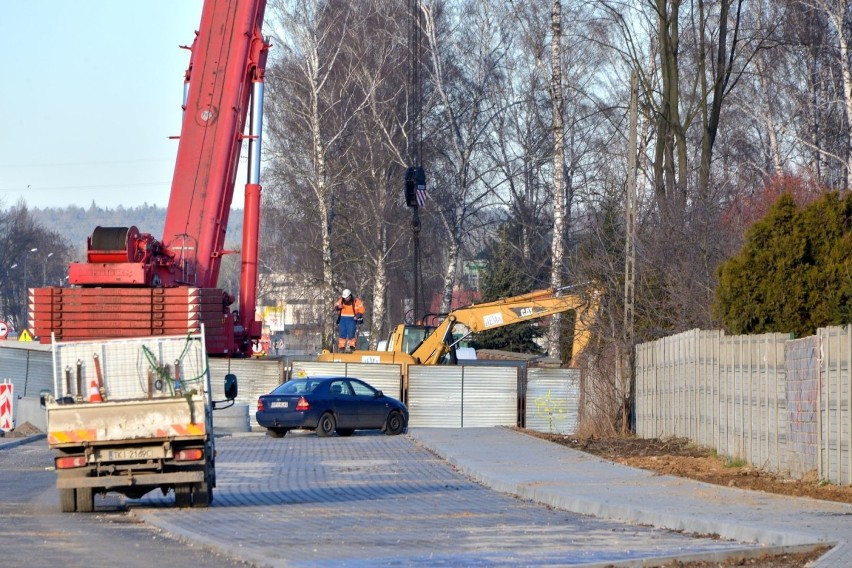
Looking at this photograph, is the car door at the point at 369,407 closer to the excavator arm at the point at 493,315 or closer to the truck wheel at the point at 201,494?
the excavator arm at the point at 493,315

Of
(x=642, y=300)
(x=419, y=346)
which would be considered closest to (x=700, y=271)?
(x=642, y=300)

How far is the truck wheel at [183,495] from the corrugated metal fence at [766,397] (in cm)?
723

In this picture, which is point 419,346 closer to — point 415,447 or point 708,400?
point 415,447

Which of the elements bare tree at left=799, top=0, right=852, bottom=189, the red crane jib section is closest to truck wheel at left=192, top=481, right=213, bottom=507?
the red crane jib section

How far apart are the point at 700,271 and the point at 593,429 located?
14.3 feet

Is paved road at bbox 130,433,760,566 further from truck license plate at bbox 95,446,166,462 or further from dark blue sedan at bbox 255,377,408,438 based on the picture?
dark blue sedan at bbox 255,377,408,438

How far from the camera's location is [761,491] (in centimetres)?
1480

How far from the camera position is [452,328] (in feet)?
125

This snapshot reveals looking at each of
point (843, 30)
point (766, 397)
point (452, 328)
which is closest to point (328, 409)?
point (452, 328)

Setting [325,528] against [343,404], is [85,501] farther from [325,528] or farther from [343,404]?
[343,404]

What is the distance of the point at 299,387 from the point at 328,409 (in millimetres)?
870

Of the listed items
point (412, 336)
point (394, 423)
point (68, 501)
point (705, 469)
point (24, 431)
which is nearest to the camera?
point (68, 501)

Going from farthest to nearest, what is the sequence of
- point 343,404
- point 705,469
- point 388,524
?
point 343,404 < point 705,469 < point 388,524

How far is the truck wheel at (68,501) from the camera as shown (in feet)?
49.6
